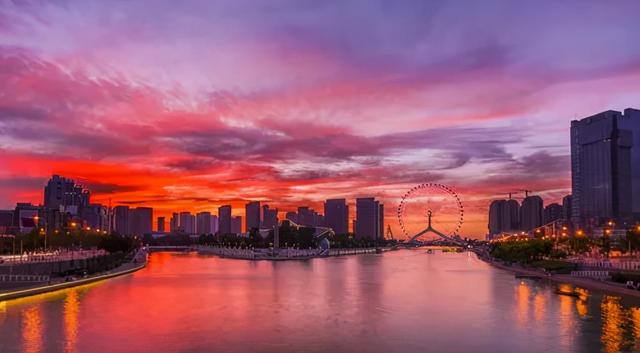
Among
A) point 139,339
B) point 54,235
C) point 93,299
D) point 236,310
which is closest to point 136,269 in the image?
point 54,235

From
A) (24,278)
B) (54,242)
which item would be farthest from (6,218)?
(24,278)

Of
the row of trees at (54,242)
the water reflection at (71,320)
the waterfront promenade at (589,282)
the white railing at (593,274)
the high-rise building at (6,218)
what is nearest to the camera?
Answer: the water reflection at (71,320)

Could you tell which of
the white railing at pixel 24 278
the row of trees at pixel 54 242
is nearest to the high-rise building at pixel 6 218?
the row of trees at pixel 54 242

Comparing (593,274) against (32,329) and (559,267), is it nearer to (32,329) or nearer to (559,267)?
(559,267)

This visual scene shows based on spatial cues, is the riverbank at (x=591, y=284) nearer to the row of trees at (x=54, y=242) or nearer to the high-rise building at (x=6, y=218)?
the row of trees at (x=54, y=242)

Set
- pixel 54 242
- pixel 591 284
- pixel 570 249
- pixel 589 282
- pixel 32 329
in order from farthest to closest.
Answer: pixel 570 249 → pixel 54 242 → pixel 589 282 → pixel 591 284 → pixel 32 329

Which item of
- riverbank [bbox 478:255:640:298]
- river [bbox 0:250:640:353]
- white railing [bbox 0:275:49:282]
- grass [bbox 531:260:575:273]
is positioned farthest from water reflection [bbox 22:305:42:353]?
grass [bbox 531:260:575:273]

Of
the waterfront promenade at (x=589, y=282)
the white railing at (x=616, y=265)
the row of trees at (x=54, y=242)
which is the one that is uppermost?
the row of trees at (x=54, y=242)

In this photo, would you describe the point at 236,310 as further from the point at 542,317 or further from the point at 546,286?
the point at 546,286

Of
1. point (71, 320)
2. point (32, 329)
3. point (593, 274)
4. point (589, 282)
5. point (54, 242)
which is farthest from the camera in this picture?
point (54, 242)
